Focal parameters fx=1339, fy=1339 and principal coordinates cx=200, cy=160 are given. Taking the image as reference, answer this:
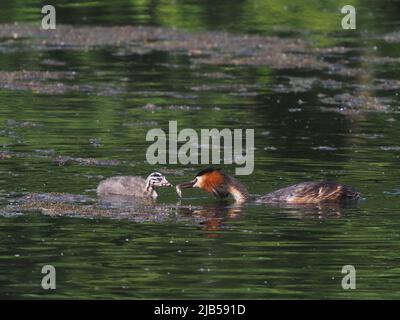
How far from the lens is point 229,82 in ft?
73.2

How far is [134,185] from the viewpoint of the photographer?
48.4 ft

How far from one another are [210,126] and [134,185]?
13.9 ft

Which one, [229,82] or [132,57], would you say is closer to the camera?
[229,82]

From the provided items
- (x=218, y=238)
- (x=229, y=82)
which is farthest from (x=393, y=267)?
(x=229, y=82)

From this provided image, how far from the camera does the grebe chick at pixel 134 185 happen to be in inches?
570

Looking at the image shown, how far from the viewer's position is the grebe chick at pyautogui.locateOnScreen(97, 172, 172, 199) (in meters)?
14.5

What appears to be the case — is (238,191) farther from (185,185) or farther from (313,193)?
(313,193)

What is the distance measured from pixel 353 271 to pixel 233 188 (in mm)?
3337

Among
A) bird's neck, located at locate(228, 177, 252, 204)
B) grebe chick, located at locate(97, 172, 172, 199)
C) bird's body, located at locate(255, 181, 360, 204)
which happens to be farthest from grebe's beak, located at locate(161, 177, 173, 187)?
bird's body, located at locate(255, 181, 360, 204)

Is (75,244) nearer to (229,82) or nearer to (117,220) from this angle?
(117,220)

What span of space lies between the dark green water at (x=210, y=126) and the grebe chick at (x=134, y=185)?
6.4 inches

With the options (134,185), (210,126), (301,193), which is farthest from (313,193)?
(210,126)

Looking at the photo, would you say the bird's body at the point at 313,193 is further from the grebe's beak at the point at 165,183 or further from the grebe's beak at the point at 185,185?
the grebe's beak at the point at 165,183

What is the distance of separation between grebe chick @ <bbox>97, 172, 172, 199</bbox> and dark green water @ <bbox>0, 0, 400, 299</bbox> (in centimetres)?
16
